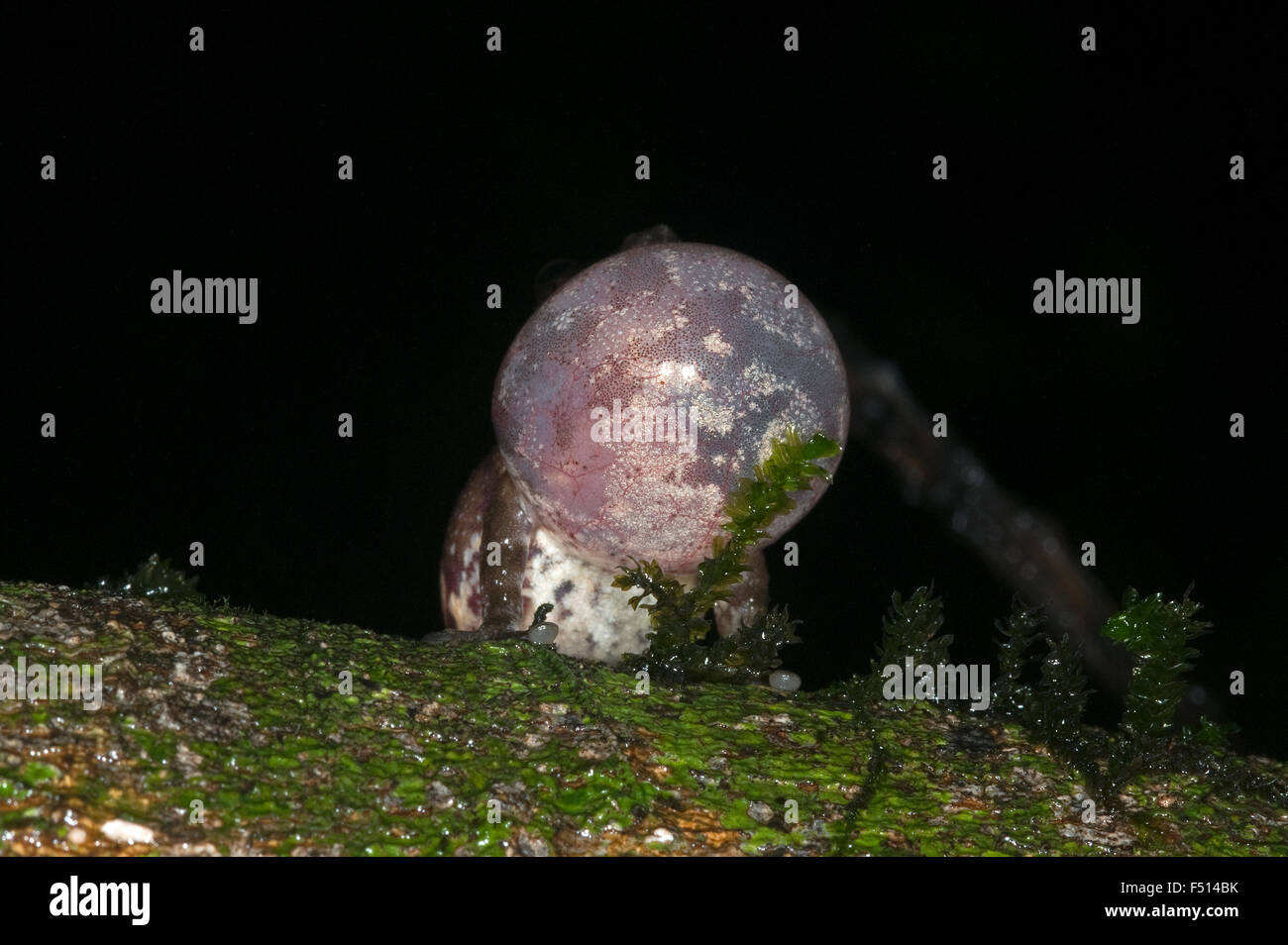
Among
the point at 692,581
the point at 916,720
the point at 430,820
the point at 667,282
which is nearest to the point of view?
the point at 430,820

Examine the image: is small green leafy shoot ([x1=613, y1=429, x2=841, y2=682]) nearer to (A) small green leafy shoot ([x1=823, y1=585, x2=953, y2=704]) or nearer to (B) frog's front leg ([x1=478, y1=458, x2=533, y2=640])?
A: (A) small green leafy shoot ([x1=823, y1=585, x2=953, y2=704])

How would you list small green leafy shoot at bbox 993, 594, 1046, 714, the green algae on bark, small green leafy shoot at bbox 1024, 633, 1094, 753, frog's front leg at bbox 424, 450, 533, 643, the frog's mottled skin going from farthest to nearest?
frog's front leg at bbox 424, 450, 533, 643 → the frog's mottled skin → small green leafy shoot at bbox 993, 594, 1046, 714 → small green leafy shoot at bbox 1024, 633, 1094, 753 → the green algae on bark

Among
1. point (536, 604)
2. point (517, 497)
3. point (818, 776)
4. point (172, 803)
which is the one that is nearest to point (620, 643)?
point (536, 604)

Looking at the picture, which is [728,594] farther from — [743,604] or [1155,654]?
[1155,654]

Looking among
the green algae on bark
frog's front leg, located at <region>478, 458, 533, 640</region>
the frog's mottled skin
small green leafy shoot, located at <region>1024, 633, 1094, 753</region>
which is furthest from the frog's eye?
small green leafy shoot, located at <region>1024, 633, 1094, 753</region>

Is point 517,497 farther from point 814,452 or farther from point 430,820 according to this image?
point 430,820

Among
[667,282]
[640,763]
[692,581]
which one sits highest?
[667,282]

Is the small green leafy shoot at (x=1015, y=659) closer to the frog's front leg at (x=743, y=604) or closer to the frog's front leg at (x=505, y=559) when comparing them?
the frog's front leg at (x=743, y=604)

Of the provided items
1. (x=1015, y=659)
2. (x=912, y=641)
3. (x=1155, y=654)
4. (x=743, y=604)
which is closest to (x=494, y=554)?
(x=743, y=604)

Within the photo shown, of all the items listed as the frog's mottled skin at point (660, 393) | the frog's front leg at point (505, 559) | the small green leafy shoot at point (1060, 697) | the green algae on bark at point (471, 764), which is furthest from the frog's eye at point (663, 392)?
the small green leafy shoot at point (1060, 697)
